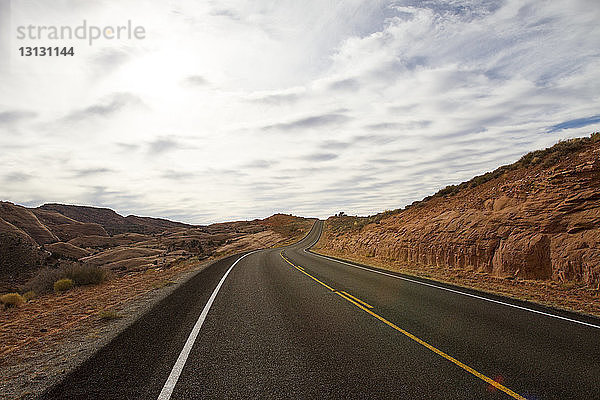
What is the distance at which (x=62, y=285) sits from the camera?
15297 millimetres

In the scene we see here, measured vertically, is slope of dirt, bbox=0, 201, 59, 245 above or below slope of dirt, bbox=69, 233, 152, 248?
above

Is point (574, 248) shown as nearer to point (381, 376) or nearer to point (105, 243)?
point (381, 376)

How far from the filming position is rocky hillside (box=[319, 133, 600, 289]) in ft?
39.6

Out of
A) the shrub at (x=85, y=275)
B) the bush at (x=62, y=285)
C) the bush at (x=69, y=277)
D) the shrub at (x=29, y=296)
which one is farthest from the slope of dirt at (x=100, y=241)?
the shrub at (x=29, y=296)

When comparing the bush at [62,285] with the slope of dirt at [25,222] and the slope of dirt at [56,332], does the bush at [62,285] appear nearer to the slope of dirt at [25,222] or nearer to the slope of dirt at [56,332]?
the slope of dirt at [56,332]

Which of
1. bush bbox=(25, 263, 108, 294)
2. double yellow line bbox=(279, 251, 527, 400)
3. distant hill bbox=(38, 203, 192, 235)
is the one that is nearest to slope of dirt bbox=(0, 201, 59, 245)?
bush bbox=(25, 263, 108, 294)

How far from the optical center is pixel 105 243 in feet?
252

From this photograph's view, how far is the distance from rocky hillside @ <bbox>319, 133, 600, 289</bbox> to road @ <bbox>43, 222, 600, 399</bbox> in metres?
4.96

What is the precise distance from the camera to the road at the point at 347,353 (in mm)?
4148

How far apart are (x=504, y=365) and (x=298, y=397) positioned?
3.23 meters

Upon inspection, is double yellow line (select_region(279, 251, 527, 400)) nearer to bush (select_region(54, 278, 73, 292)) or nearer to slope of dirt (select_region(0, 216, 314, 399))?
slope of dirt (select_region(0, 216, 314, 399))

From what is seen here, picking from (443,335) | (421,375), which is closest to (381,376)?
(421,375)

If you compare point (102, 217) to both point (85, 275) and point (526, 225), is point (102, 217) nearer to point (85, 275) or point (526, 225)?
point (85, 275)

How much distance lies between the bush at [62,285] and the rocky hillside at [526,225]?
19302mm
